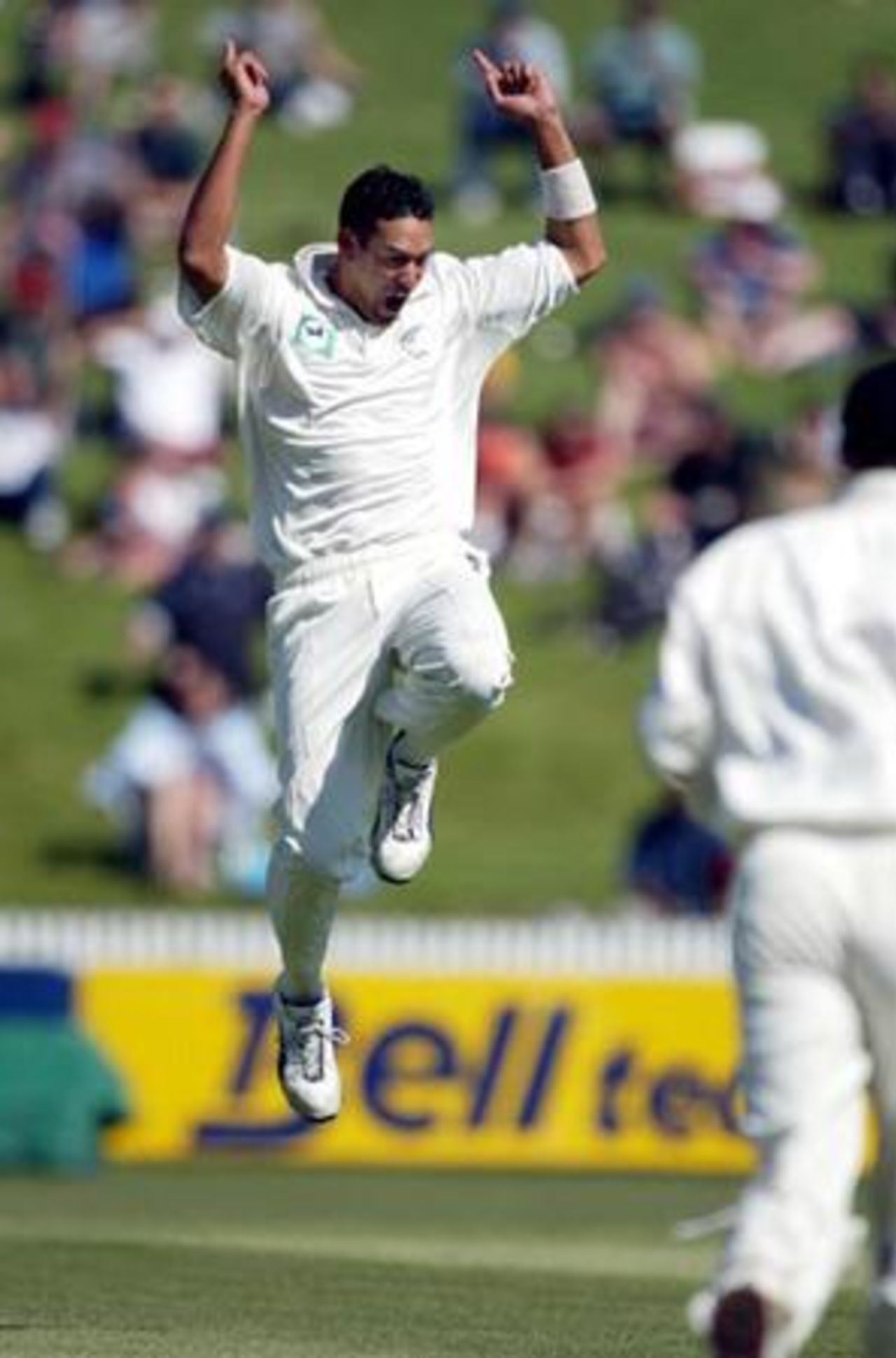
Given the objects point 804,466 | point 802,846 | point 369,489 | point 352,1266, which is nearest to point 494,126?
point 804,466

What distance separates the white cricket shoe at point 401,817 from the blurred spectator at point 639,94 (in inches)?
765

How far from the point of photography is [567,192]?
12.0 m

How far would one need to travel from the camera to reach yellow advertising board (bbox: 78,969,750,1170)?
20.0m

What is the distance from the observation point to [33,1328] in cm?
1072

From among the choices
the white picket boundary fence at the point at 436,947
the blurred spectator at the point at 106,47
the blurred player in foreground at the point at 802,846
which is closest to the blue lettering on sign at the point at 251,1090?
the white picket boundary fence at the point at 436,947

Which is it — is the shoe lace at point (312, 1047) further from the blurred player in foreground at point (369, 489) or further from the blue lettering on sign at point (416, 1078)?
the blue lettering on sign at point (416, 1078)

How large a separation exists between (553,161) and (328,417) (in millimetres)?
875

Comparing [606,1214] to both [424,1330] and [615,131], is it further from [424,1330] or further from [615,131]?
[615,131]

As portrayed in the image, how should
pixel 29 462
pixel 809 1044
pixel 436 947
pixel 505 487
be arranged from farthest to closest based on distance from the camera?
pixel 29 462, pixel 505 487, pixel 436 947, pixel 809 1044

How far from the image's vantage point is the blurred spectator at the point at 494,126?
3138cm

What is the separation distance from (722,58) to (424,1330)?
24.5 meters

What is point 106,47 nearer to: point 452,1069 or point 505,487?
point 505,487

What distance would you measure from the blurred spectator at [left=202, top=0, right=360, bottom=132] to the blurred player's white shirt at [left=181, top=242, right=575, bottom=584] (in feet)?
66.2

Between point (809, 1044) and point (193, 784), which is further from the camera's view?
point (193, 784)
